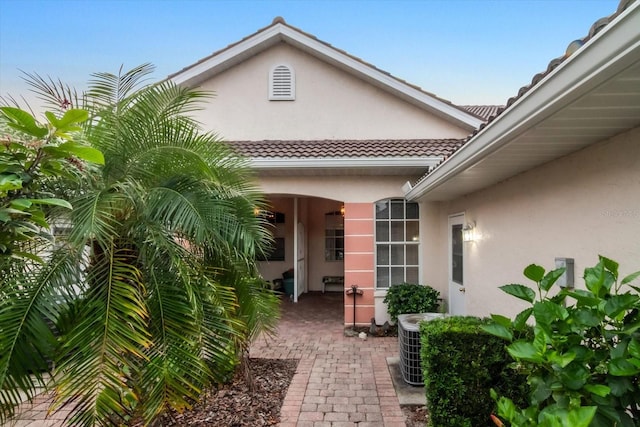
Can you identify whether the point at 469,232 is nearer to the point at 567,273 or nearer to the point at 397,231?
the point at 397,231

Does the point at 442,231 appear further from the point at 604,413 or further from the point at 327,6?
the point at 327,6

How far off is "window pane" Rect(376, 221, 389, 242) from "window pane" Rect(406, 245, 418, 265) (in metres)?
0.59

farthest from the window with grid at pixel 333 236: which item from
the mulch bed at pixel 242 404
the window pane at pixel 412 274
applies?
the mulch bed at pixel 242 404

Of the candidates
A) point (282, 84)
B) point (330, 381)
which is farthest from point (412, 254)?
point (282, 84)

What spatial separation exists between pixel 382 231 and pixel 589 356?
6.98m

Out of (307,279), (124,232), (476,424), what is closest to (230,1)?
(307,279)

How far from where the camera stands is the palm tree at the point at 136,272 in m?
2.58

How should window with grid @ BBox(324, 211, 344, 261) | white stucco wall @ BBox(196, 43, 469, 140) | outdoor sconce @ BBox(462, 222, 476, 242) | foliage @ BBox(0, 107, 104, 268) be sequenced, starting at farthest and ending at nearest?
window with grid @ BBox(324, 211, 344, 261)
white stucco wall @ BBox(196, 43, 469, 140)
outdoor sconce @ BBox(462, 222, 476, 242)
foliage @ BBox(0, 107, 104, 268)

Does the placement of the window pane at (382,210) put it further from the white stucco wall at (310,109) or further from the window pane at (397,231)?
the white stucco wall at (310,109)

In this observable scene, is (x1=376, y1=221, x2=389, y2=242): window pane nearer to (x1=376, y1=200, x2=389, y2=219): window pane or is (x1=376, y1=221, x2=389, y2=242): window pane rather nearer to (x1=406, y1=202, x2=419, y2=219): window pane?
(x1=376, y1=200, x2=389, y2=219): window pane

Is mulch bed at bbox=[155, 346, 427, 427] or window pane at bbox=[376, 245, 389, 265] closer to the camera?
mulch bed at bbox=[155, 346, 427, 427]

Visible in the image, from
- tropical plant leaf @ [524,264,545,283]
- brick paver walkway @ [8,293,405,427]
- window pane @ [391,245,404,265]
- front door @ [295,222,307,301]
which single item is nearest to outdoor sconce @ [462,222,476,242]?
window pane @ [391,245,404,265]

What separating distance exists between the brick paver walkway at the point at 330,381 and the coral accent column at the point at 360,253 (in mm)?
854

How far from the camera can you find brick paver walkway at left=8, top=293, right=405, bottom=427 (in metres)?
4.34
